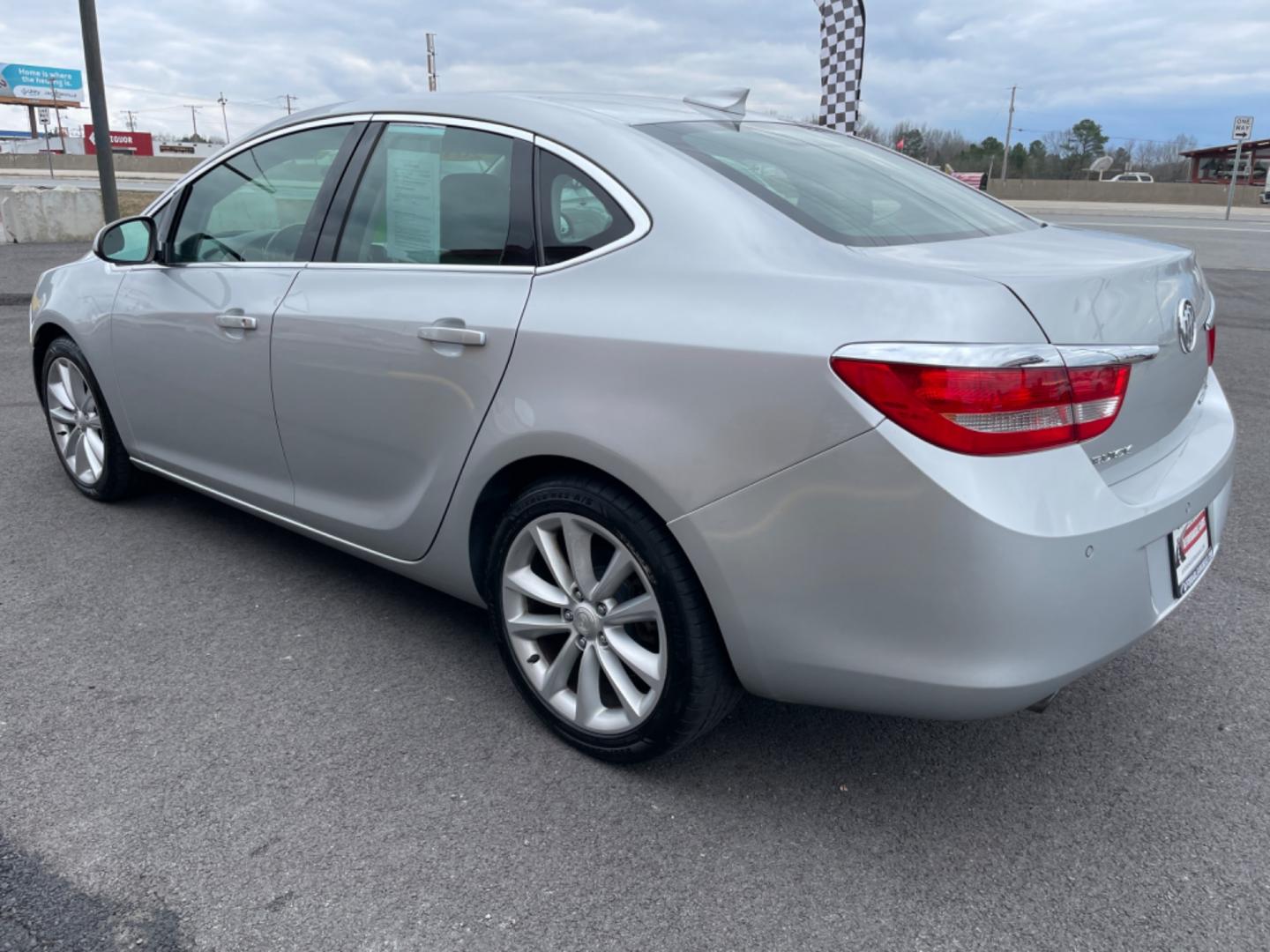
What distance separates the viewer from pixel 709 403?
6.61ft

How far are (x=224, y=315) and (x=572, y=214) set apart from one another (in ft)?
4.51

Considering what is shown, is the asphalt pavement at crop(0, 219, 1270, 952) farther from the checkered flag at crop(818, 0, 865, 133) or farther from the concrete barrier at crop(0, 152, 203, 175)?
the concrete barrier at crop(0, 152, 203, 175)

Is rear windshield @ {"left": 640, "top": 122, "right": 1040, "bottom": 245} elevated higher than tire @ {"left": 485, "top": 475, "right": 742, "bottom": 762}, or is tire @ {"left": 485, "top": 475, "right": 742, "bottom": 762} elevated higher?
rear windshield @ {"left": 640, "top": 122, "right": 1040, "bottom": 245}

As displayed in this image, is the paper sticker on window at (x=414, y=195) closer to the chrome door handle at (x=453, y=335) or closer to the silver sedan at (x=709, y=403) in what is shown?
the silver sedan at (x=709, y=403)

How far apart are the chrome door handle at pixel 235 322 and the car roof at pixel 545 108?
68 cm

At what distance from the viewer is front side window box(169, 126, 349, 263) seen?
310 cm

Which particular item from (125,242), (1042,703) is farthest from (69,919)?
(125,242)

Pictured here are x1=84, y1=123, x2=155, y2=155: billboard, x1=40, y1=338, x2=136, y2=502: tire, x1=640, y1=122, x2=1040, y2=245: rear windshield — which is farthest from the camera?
x1=84, y1=123, x2=155, y2=155: billboard

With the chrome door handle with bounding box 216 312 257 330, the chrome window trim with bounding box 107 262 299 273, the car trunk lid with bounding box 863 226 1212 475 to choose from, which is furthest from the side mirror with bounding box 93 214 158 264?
the car trunk lid with bounding box 863 226 1212 475

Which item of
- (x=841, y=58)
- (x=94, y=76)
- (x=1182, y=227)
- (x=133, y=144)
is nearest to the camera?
(x=841, y=58)

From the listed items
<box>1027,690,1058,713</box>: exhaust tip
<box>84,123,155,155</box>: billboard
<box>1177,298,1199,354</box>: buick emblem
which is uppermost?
<box>84,123,155,155</box>: billboard

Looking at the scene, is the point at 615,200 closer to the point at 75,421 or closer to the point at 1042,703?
the point at 1042,703

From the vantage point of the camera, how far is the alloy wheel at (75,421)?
13.6ft

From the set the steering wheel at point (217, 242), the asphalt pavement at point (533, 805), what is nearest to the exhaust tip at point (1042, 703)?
the asphalt pavement at point (533, 805)
